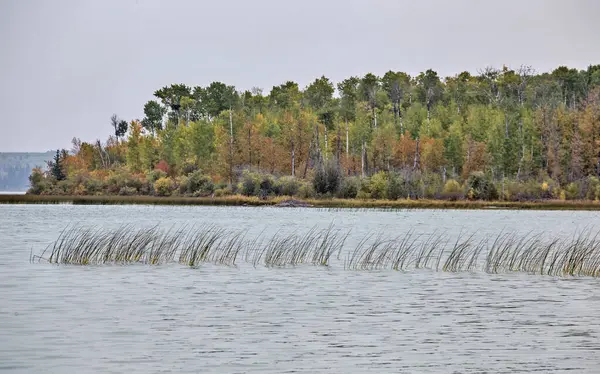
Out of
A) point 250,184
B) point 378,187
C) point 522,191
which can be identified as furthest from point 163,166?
point 522,191

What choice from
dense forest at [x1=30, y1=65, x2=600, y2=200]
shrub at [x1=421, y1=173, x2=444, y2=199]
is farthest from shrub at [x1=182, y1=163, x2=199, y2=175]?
shrub at [x1=421, y1=173, x2=444, y2=199]

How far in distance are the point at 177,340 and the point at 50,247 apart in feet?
88.4

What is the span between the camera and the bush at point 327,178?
103 metres

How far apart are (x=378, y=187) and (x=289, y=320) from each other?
79814 mm

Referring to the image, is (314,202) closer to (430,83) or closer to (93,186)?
(93,186)

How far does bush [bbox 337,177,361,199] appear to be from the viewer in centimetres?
10469

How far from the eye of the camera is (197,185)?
120 meters

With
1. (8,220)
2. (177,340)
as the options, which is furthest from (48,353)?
(8,220)

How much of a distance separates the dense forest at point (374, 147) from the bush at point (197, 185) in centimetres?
13

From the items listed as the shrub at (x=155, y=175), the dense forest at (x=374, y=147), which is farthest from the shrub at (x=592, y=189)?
the shrub at (x=155, y=175)

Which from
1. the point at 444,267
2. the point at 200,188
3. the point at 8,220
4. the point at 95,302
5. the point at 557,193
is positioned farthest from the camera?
the point at 200,188

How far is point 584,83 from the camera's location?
16162cm

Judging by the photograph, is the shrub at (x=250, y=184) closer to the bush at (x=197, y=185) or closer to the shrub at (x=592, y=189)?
the bush at (x=197, y=185)

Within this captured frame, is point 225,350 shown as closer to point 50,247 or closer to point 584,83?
point 50,247
